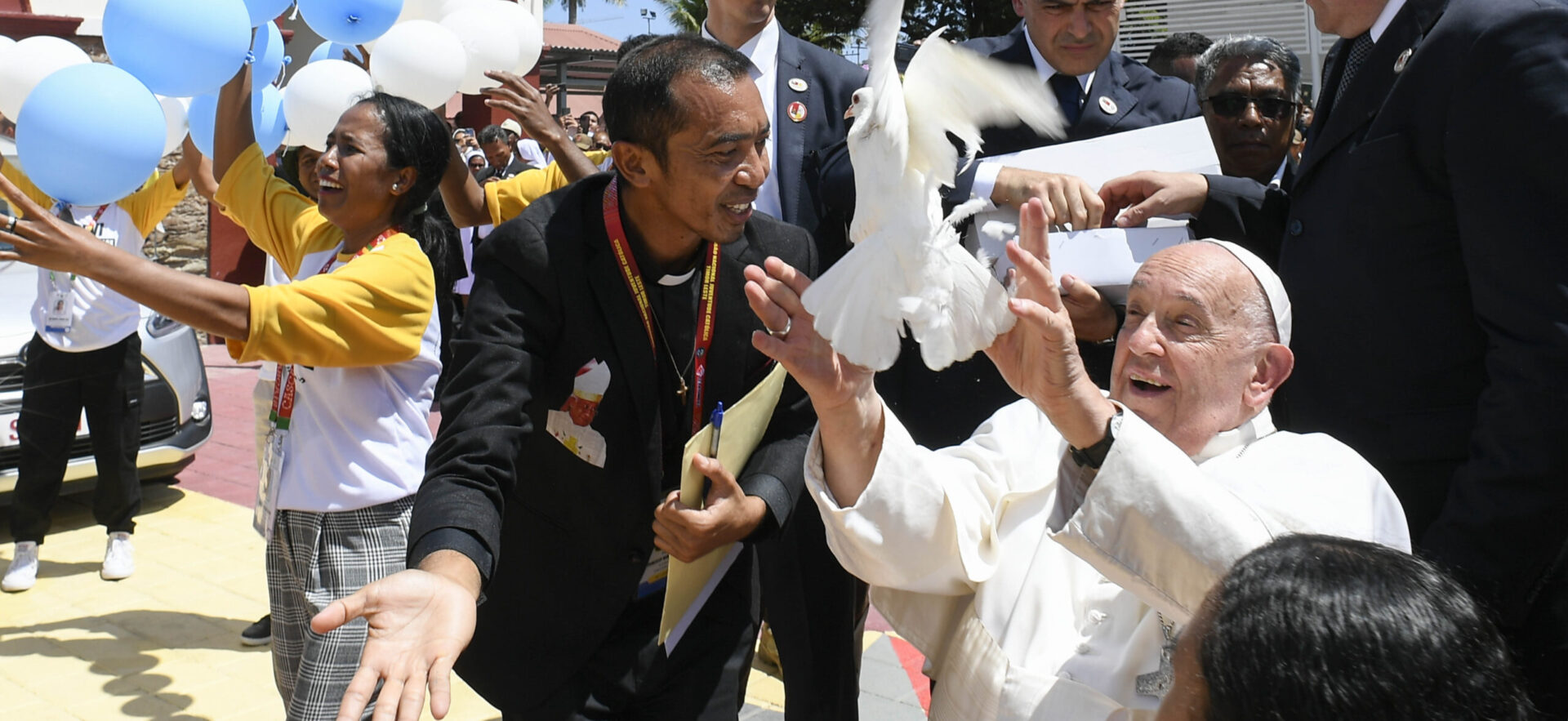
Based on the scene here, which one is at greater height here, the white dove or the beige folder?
the white dove

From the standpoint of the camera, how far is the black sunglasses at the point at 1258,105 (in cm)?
354

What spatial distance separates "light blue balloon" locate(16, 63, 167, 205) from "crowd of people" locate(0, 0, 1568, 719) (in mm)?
616

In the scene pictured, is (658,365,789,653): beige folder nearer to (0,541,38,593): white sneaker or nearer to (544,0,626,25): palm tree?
(0,541,38,593): white sneaker

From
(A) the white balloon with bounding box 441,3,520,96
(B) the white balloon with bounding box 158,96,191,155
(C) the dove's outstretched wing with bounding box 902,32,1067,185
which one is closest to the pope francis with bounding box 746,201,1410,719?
(C) the dove's outstretched wing with bounding box 902,32,1067,185

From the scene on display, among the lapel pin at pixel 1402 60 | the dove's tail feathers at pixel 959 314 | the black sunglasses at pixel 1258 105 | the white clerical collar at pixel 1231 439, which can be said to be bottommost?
the white clerical collar at pixel 1231 439

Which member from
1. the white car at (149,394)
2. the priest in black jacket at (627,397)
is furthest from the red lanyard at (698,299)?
the white car at (149,394)

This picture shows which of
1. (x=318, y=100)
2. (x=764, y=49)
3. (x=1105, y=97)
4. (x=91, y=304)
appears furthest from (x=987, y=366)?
(x=91, y=304)

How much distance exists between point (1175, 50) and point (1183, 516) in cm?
444

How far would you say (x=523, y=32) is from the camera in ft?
Result: 14.8

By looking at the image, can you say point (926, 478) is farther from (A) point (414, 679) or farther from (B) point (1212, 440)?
(A) point (414, 679)

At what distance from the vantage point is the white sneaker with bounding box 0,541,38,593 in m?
5.08

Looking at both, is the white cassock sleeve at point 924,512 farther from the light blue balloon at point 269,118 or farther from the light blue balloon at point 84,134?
the light blue balloon at point 269,118

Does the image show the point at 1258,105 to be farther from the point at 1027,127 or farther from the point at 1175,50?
the point at 1175,50

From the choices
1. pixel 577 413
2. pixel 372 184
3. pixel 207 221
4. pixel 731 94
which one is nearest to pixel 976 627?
pixel 577 413
